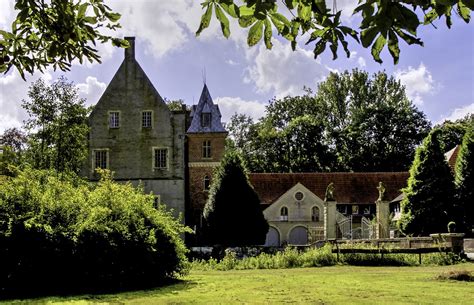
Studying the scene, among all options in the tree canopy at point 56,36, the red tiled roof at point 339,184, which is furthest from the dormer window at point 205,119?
the tree canopy at point 56,36

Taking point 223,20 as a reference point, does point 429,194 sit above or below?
below

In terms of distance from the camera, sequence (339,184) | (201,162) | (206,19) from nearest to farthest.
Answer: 1. (206,19)
2. (201,162)
3. (339,184)

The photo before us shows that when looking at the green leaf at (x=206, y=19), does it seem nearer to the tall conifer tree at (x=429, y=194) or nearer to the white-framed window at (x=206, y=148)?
the tall conifer tree at (x=429, y=194)

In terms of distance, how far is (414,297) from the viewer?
1208cm

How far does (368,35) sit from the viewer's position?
2922 mm

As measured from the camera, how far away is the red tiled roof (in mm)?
51125

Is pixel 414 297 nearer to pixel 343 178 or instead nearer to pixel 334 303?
pixel 334 303

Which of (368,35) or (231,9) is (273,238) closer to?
(231,9)

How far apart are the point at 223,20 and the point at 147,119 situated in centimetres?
3980

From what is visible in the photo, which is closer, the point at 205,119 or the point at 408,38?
the point at 408,38

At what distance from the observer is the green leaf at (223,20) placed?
3.44 meters

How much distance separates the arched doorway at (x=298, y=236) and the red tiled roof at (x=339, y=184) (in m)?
3.94

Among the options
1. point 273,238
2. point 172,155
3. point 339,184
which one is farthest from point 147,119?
point 339,184

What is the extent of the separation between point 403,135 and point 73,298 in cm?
5671
